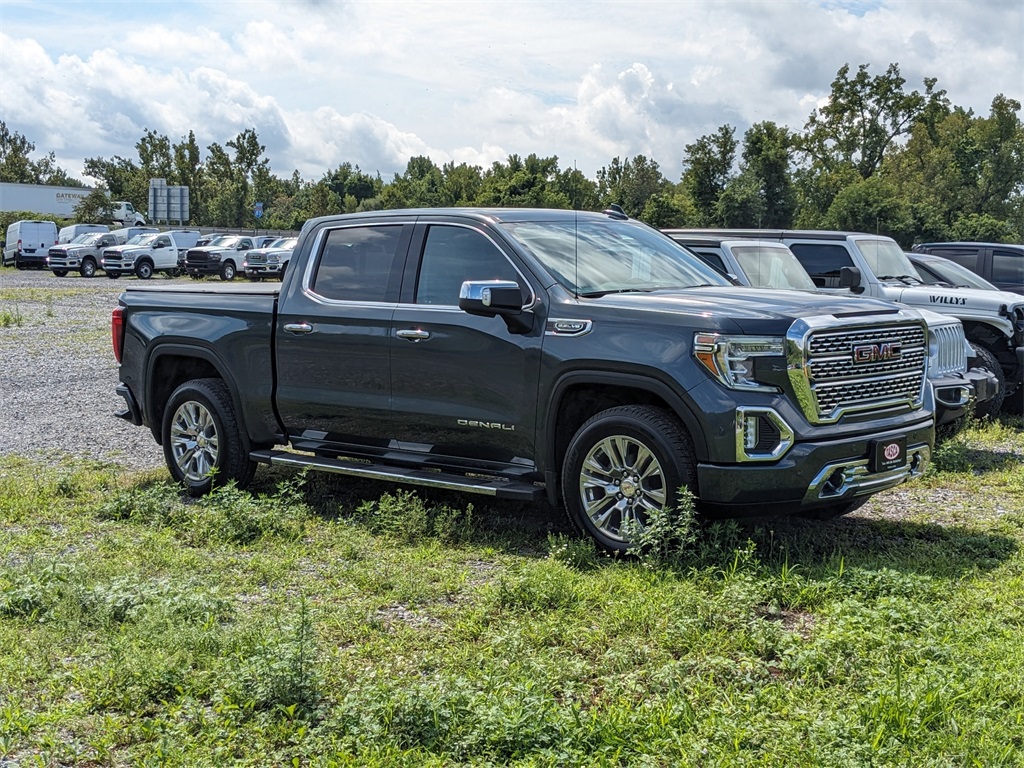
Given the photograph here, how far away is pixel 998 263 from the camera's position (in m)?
16.7

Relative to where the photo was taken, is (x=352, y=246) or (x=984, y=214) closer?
(x=352, y=246)

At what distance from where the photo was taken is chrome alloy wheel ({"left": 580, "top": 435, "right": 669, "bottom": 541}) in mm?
6105

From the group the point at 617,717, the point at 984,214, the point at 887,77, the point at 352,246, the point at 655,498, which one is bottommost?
the point at 617,717

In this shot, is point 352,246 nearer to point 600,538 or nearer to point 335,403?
point 335,403

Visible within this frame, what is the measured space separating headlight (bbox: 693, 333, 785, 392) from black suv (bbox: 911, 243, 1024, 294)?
39.2ft

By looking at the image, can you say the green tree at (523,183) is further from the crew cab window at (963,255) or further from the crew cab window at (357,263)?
the crew cab window at (357,263)

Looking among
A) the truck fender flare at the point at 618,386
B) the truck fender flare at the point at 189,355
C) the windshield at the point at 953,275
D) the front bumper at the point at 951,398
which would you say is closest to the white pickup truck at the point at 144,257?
the windshield at the point at 953,275

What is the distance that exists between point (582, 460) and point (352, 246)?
2.44 meters

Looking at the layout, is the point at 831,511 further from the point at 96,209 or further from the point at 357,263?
the point at 96,209

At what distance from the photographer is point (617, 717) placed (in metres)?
4.03

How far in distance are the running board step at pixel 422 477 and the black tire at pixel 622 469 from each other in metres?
0.30

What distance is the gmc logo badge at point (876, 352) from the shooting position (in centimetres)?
616

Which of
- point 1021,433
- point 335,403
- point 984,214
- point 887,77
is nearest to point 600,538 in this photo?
point 335,403

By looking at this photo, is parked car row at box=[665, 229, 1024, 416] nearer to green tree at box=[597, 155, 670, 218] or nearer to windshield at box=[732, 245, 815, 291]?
windshield at box=[732, 245, 815, 291]
